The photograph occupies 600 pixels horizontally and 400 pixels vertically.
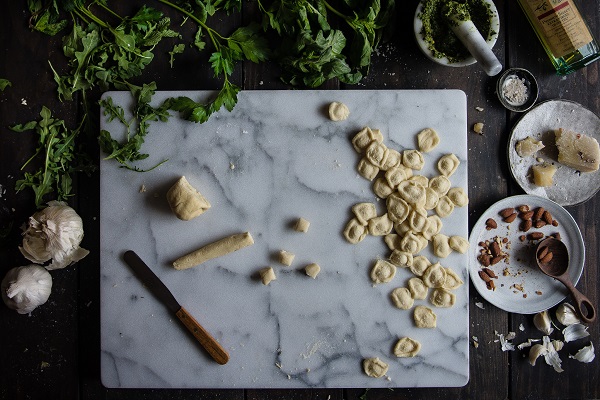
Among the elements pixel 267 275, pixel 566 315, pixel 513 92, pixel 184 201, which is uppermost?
pixel 184 201

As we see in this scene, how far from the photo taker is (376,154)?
1.44m

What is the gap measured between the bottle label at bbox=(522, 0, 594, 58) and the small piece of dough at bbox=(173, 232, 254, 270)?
98 cm

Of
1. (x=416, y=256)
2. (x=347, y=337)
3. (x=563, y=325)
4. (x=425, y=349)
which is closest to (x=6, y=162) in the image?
(x=347, y=337)

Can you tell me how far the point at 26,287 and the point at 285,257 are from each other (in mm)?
698

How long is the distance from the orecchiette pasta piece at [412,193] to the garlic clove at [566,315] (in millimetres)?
517

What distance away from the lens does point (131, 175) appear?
148cm

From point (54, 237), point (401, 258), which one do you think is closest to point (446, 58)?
point (401, 258)

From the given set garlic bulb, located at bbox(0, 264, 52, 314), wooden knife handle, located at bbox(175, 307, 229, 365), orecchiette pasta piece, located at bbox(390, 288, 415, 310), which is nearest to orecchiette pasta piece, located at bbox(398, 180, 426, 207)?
orecchiette pasta piece, located at bbox(390, 288, 415, 310)

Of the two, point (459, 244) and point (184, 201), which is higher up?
point (184, 201)

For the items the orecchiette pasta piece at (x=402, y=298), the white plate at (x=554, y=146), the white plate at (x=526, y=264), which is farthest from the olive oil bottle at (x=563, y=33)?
the orecchiette pasta piece at (x=402, y=298)

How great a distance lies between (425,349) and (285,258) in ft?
1.49

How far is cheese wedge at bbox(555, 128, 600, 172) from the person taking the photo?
1.52 m

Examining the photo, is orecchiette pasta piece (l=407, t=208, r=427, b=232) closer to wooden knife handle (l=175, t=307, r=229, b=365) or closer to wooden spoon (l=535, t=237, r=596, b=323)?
wooden spoon (l=535, t=237, r=596, b=323)

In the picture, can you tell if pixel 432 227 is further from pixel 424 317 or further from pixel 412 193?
pixel 424 317
